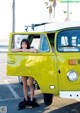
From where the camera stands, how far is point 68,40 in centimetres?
679

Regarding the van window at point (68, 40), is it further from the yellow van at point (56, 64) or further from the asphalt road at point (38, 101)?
the asphalt road at point (38, 101)

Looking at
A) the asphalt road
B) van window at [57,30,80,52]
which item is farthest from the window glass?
the asphalt road

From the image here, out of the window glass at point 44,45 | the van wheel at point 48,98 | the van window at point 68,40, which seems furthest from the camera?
the van wheel at point 48,98

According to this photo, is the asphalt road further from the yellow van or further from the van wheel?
the yellow van

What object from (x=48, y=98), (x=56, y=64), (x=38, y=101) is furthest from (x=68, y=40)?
(x=38, y=101)

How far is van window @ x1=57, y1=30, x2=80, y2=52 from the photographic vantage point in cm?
672

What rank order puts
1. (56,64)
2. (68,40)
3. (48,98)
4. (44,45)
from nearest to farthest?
(56,64) → (68,40) → (44,45) → (48,98)

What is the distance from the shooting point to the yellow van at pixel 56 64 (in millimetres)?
6480

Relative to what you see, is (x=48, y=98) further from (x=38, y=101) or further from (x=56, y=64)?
(x=56, y=64)

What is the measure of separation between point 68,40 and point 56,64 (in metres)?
0.57

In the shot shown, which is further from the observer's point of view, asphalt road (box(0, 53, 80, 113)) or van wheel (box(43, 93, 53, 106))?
van wheel (box(43, 93, 53, 106))

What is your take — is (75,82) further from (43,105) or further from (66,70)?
(43,105)

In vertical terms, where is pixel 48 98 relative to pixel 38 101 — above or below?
above

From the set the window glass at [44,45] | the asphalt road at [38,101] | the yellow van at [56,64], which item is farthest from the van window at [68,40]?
the asphalt road at [38,101]
